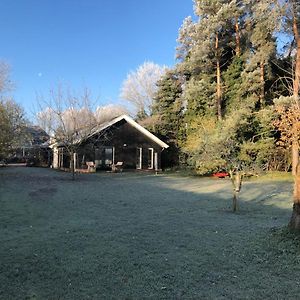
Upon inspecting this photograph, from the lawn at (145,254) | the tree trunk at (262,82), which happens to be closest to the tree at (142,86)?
the tree trunk at (262,82)

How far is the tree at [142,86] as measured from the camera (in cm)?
A: 4678

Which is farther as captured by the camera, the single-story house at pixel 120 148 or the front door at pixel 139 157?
the front door at pixel 139 157

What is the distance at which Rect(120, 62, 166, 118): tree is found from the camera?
46781 millimetres

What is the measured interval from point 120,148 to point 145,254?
2443 centimetres

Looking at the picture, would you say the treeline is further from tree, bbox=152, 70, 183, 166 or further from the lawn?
the lawn

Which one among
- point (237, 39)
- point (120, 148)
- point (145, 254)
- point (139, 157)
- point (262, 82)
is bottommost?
point (145, 254)

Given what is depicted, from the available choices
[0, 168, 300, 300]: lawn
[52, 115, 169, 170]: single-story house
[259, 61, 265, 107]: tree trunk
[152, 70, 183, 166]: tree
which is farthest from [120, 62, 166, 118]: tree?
[0, 168, 300, 300]: lawn

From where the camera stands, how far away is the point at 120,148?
2947 cm

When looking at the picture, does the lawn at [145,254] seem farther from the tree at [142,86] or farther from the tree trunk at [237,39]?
the tree at [142,86]

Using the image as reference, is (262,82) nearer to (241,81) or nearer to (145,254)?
(241,81)

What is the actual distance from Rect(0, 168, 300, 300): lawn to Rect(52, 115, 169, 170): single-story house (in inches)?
724

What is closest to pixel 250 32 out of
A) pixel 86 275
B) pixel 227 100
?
pixel 227 100

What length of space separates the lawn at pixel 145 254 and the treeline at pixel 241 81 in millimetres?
12855

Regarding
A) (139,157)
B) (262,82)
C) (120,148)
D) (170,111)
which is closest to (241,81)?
(262,82)
